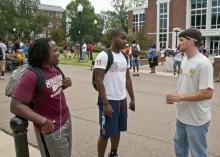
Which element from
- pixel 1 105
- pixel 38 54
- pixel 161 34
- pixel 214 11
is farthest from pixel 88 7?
pixel 38 54

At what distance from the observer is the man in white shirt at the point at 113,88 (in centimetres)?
388

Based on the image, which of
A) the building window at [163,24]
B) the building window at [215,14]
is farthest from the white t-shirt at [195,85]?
the building window at [163,24]

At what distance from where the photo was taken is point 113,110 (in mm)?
3979

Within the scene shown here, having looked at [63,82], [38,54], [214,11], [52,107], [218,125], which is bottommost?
[218,125]

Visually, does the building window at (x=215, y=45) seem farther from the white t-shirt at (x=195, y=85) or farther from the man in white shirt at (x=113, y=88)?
the white t-shirt at (x=195, y=85)

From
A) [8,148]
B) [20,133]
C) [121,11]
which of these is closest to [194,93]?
[20,133]

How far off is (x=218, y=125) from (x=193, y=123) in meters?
3.26

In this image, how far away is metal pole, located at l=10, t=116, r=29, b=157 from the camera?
2.56 metres

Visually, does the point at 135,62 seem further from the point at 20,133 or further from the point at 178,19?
the point at 178,19

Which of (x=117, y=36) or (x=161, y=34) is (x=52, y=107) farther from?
(x=161, y=34)

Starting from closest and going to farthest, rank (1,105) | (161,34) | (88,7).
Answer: (1,105)
(161,34)
(88,7)

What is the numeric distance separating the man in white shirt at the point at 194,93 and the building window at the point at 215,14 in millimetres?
45578

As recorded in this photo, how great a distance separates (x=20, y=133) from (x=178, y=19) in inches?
2019

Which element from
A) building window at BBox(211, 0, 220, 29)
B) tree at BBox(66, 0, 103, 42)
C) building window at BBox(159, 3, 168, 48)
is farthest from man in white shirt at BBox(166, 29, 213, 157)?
tree at BBox(66, 0, 103, 42)
